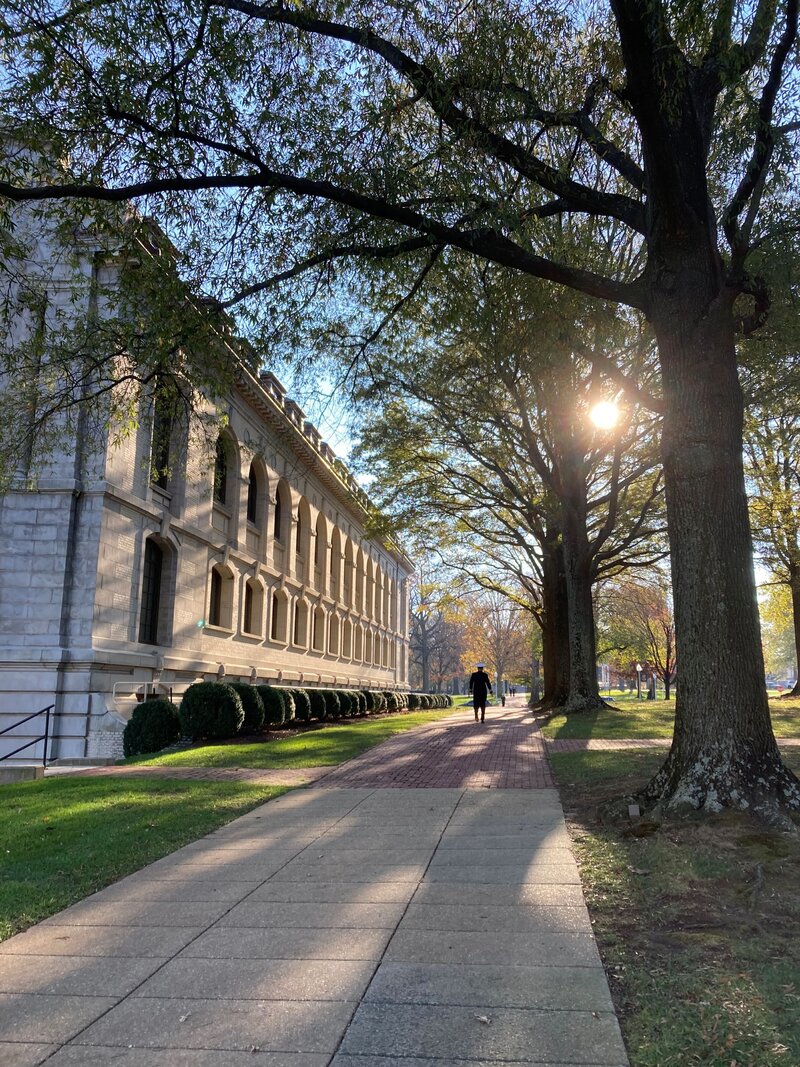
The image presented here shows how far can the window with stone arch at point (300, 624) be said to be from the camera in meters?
35.9

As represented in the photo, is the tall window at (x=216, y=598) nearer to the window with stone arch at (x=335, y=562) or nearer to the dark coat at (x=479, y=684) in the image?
the dark coat at (x=479, y=684)

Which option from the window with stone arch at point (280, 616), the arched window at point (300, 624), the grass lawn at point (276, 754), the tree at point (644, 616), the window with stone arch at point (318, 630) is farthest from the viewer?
the window with stone arch at point (318, 630)

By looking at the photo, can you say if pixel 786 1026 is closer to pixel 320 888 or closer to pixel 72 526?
pixel 320 888

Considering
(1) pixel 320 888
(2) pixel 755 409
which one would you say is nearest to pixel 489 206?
(1) pixel 320 888

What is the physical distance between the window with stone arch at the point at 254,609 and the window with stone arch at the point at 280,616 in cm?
242

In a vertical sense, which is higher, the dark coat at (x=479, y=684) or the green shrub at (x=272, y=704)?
the dark coat at (x=479, y=684)

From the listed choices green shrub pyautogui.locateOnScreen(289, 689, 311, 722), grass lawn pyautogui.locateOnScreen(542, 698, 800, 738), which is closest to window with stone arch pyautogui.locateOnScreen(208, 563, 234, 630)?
green shrub pyautogui.locateOnScreen(289, 689, 311, 722)

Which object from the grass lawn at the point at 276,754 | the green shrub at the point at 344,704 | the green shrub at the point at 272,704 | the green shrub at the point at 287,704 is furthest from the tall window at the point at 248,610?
the grass lawn at the point at 276,754

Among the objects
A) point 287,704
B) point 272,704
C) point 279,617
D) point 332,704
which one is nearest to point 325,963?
point 272,704

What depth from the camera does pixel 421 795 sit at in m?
8.95

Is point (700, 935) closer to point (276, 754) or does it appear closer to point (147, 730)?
point (276, 754)

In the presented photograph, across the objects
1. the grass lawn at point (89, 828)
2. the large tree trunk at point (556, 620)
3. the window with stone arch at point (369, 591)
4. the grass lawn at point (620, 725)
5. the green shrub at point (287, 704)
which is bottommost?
the grass lawn at point (89, 828)

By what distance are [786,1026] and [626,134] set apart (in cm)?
1028

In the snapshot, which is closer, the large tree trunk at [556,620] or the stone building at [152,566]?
the stone building at [152,566]
